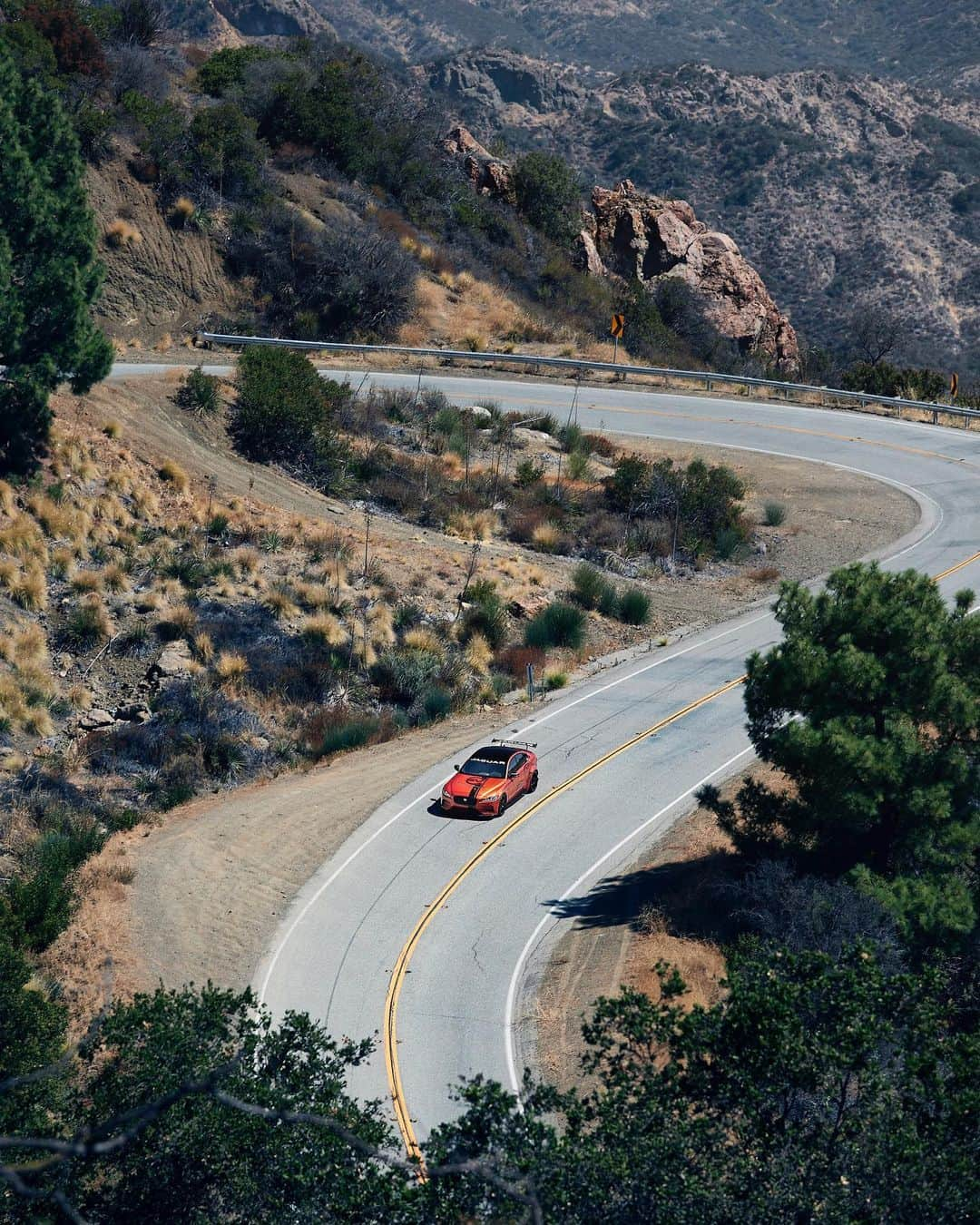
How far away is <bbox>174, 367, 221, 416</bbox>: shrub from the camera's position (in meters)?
39.8

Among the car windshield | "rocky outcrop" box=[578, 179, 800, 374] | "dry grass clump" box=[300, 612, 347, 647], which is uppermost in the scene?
"rocky outcrop" box=[578, 179, 800, 374]

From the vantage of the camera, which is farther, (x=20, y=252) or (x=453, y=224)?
(x=453, y=224)

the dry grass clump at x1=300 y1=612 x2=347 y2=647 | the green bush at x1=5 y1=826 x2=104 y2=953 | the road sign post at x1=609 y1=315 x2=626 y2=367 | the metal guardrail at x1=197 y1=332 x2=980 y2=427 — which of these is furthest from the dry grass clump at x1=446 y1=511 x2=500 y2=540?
the road sign post at x1=609 y1=315 x2=626 y2=367

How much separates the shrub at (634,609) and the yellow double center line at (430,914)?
4737 mm

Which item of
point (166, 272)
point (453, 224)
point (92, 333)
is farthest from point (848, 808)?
point (453, 224)

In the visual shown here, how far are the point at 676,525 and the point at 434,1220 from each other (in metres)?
31.5

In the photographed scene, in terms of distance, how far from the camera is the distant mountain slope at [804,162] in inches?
3718

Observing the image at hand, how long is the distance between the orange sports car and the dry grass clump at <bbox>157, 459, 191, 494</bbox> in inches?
533

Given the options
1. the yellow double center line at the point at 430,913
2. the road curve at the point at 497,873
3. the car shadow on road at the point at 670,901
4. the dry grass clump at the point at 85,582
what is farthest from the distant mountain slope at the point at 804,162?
the car shadow on road at the point at 670,901

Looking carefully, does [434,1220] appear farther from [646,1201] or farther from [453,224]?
[453,224]

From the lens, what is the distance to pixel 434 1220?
10.9 m

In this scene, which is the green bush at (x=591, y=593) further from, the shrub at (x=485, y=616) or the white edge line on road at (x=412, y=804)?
the white edge line on road at (x=412, y=804)

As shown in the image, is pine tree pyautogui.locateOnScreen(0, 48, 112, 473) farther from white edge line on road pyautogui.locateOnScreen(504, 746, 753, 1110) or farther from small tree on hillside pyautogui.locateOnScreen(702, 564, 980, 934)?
small tree on hillside pyautogui.locateOnScreen(702, 564, 980, 934)

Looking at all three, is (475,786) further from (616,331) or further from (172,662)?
(616,331)
